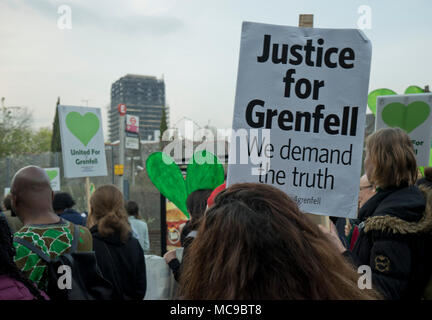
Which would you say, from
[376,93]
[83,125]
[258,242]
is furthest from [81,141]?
[258,242]

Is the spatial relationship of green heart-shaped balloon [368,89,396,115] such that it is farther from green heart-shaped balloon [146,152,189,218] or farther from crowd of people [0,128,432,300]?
green heart-shaped balloon [146,152,189,218]

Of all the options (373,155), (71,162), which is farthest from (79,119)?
(373,155)

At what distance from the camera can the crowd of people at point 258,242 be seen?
1.01 metres

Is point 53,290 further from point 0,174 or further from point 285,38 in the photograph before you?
point 0,174

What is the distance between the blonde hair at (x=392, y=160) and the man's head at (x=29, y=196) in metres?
2.00

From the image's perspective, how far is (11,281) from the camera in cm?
149

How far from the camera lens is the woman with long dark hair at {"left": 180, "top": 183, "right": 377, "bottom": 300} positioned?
99 centimetres

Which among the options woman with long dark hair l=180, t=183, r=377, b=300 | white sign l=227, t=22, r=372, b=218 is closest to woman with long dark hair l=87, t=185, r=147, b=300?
white sign l=227, t=22, r=372, b=218

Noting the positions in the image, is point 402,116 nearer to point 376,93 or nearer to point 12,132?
point 376,93

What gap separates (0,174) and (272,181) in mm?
14225

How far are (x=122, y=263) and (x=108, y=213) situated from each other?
0.44 meters

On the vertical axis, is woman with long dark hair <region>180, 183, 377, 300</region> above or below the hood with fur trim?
above
